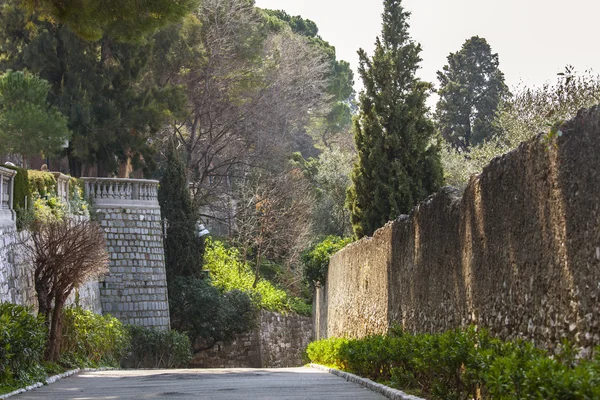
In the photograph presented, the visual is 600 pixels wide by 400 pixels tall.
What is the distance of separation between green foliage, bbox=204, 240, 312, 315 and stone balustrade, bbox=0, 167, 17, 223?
17.7 meters

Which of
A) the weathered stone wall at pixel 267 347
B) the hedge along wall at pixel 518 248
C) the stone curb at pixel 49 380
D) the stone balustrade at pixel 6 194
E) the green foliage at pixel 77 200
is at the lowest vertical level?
the weathered stone wall at pixel 267 347

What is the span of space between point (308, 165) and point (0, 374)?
38.0 metres

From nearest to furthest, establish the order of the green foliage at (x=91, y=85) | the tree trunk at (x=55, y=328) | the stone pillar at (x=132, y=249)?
the tree trunk at (x=55, y=328) → the stone pillar at (x=132, y=249) → the green foliage at (x=91, y=85)

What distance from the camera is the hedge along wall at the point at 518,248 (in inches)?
293

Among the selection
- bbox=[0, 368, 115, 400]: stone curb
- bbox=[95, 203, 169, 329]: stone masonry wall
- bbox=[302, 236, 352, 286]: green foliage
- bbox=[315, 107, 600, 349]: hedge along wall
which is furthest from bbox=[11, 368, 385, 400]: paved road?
bbox=[302, 236, 352, 286]: green foliage

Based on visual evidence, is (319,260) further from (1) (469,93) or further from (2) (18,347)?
(1) (469,93)

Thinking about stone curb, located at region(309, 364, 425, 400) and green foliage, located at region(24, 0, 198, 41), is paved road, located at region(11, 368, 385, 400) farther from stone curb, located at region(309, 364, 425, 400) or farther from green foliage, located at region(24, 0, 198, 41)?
green foliage, located at region(24, 0, 198, 41)

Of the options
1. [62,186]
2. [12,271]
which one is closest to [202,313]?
[62,186]

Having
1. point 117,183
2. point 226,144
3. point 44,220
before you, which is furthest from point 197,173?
point 44,220

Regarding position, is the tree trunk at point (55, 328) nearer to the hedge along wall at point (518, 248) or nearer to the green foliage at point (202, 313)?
the hedge along wall at point (518, 248)

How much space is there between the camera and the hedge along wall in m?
7.43

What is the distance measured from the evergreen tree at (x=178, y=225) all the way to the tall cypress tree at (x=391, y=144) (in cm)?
902

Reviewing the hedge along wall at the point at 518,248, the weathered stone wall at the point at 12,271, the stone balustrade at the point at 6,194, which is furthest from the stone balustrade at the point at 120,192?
the hedge along wall at the point at 518,248

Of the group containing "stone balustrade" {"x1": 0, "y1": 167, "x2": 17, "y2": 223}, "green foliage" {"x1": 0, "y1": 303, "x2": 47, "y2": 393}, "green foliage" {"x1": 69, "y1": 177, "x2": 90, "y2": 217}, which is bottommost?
"green foliage" {"x1": 0, "y1": 303, "x2": 47, "y2": 393}
